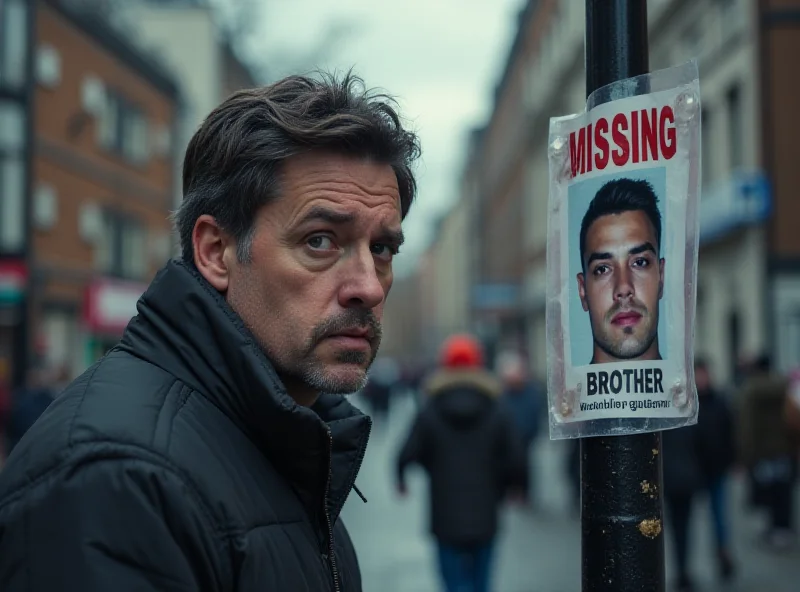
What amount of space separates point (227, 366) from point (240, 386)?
45 millimetres

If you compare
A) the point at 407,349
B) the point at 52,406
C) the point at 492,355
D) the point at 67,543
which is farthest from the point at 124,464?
the point at 407,349

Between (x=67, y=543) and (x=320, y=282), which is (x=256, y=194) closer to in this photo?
(x=320, y=282)

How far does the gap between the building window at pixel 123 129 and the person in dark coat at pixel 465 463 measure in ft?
71.4

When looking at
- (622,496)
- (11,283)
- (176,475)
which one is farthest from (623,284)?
(11,283)

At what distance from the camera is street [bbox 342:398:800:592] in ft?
29.8

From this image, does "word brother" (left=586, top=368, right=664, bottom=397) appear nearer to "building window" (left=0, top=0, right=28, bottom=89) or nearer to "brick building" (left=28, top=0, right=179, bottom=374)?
"brick building" (left=28, top=0, right=179, bottom=374)

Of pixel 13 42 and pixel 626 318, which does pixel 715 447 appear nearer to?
pixel 626 318

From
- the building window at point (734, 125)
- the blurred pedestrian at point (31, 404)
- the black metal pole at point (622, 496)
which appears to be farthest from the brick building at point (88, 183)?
the black metal pole at point (622, 496)

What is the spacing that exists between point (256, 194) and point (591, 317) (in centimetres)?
71

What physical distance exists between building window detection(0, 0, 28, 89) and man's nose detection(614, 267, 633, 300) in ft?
75.4

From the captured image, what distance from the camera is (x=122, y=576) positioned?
1.48 metres

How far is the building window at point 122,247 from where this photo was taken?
28020 millimetres

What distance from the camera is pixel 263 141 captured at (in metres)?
2.01

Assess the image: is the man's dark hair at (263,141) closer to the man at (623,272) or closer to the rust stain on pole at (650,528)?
the man at (623,272)
